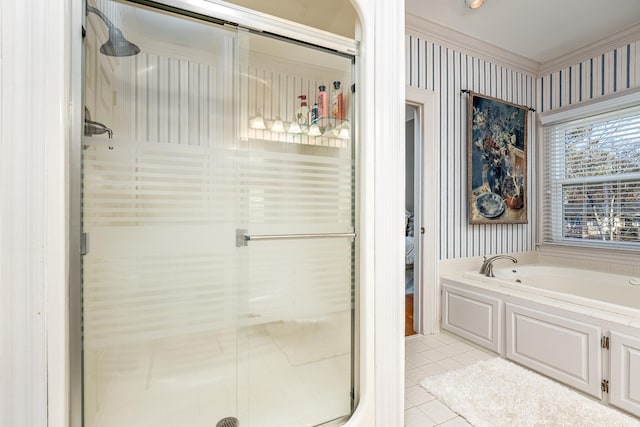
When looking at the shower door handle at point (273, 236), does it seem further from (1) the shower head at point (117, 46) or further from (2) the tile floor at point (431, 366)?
(2) the tile floor at point (431, 366)

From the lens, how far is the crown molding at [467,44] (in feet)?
8.71

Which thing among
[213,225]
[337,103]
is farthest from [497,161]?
[213,225]

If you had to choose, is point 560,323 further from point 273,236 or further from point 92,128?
point 92,128

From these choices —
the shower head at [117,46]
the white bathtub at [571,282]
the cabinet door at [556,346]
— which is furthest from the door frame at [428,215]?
the shower head at [117,46]

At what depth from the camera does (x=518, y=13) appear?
8.32ft

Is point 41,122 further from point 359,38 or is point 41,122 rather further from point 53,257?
point 359,38

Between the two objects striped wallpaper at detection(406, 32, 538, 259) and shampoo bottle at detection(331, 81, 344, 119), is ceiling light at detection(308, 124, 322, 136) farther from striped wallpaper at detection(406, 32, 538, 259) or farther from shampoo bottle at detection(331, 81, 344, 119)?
striped wallpaper at detection(406, 32, 538, 259)

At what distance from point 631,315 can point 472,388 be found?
0.98 meters

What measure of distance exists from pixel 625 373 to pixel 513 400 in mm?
596

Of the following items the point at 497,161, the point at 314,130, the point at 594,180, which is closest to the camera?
the point at 314,130

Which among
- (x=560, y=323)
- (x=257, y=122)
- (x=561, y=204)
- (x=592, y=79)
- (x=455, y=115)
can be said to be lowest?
(x=560, y=323)

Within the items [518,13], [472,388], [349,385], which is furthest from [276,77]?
[518,13]

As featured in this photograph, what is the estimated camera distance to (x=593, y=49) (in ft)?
9.55

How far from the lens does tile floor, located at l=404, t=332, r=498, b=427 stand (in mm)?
1597
